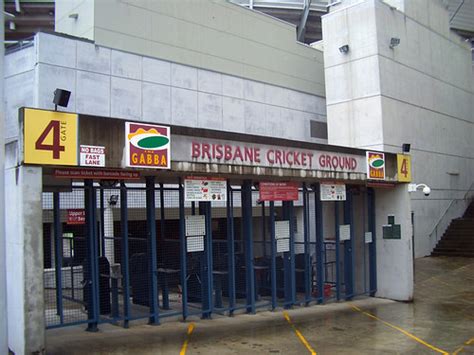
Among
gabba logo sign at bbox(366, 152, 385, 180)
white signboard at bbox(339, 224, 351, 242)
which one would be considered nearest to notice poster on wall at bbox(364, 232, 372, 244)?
white signboard at bbox(339, 224, 351, 242)

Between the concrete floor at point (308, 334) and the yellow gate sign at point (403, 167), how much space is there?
11.8 feet

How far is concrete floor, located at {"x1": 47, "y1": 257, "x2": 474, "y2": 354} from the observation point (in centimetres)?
852

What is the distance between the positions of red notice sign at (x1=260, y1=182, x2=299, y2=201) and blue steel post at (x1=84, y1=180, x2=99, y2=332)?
389cm

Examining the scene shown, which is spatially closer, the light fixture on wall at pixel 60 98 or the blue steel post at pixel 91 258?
the light fixture on wall at pixel 60 98

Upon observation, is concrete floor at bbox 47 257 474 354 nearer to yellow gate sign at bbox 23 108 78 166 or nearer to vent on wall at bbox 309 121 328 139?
yellow gate sign at bbox 23 108 78 166

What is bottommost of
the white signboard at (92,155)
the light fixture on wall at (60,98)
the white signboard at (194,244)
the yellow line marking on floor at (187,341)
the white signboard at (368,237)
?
the yellow line marking on floor at (187,341)

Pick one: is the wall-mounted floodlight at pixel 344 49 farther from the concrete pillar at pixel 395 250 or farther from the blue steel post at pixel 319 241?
the blue steel post at pixel 319 241

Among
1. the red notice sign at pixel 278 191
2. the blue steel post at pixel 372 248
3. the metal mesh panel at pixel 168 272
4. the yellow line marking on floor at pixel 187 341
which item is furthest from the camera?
the blue steel post at pixel 372 248

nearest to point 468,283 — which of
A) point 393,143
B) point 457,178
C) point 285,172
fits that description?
point 393,143

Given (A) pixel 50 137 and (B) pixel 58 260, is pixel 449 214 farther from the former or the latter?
(A) pixel 50 137

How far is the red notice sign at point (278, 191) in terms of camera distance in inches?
461

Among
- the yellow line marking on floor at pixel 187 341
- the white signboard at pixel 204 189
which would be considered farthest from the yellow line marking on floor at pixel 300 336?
the white signboard at pixel 204 189

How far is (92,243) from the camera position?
934cm

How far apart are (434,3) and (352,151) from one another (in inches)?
626
